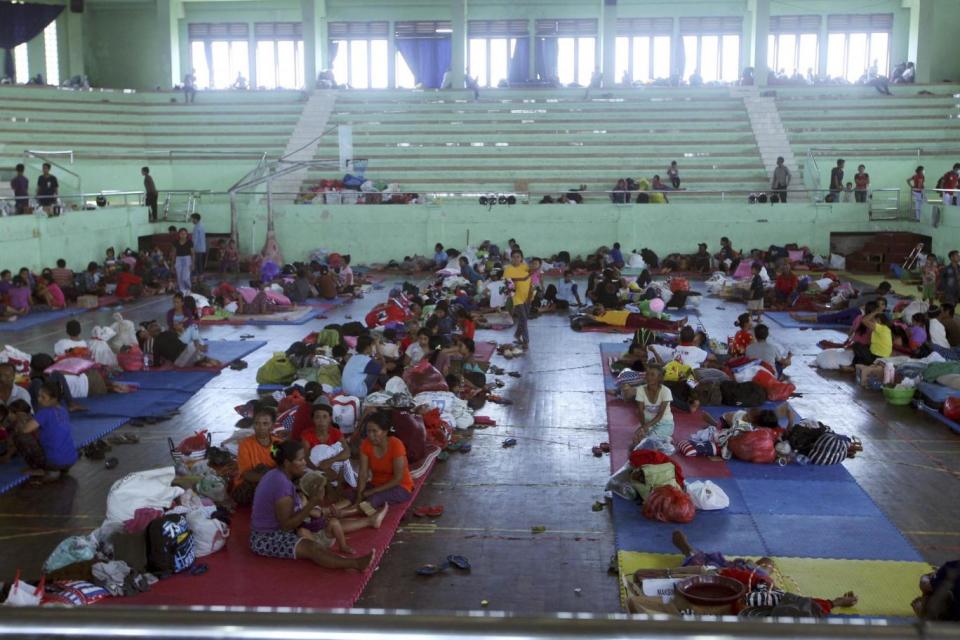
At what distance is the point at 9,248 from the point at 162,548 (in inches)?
600

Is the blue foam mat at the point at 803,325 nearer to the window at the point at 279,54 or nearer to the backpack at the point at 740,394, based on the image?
the backpack at the point at 740,394

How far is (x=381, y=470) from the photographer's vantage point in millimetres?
8367

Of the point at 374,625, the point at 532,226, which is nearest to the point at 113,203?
the point at 532,226

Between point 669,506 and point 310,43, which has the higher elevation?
point 310,43

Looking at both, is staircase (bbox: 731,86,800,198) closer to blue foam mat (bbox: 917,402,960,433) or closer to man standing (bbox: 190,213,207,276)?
man standing (bbox: 190,213,207,276)

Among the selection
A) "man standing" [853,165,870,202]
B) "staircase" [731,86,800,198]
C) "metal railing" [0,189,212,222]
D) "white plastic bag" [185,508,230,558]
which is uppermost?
"staircase" [731,86,800,198]

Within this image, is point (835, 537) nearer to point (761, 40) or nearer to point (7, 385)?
point (7, 385)

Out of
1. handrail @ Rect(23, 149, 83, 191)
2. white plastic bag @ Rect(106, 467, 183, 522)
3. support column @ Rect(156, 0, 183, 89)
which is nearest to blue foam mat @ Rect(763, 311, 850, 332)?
white plastic bag @ Rect(106, 467, 183, 522)

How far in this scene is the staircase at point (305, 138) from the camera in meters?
28.2

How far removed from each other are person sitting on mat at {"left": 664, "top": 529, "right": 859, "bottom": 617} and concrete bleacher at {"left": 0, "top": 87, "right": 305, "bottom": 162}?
2525 cm

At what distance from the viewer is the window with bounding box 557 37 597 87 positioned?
3834cm

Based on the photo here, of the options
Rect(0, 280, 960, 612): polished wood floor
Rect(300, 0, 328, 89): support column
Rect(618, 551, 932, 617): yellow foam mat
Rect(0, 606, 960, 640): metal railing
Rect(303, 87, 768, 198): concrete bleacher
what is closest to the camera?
Rect(0, 606, 960, 640): metal railing

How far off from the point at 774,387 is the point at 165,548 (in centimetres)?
758

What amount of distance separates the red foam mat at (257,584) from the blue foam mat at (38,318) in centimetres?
1125
